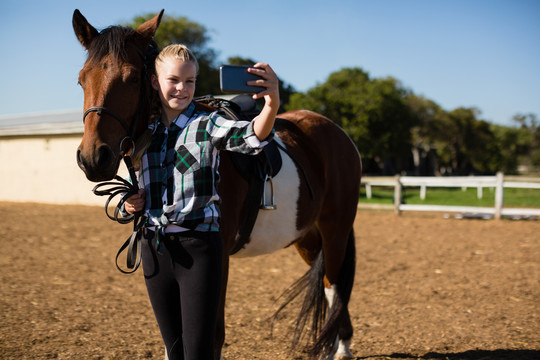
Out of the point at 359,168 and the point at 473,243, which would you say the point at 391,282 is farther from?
the point at 473,243

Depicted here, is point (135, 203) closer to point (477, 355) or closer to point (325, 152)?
point (325, 152)

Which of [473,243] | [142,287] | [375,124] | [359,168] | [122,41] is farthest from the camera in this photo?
[375,124]

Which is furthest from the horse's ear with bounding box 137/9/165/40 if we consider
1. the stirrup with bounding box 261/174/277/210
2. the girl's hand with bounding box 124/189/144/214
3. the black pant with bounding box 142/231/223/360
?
the stirrup with bounding box 261/174/277/210

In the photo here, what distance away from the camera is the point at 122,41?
1.73 m

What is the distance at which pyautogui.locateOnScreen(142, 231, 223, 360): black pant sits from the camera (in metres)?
1.59

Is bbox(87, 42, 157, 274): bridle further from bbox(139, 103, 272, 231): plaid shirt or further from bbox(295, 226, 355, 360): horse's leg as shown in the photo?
bbox(295, 226, 355, 360): horse's leg

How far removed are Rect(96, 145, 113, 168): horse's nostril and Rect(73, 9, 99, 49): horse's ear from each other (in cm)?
54

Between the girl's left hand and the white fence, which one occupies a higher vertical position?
the girl's left hand

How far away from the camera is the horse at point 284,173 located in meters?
1.65

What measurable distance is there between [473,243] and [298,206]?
6352 mm

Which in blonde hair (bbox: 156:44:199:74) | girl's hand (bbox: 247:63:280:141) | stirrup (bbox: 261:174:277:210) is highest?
blonde hair (bbox: 156:44:199:74)

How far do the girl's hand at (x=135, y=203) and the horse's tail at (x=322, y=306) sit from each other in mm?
1953

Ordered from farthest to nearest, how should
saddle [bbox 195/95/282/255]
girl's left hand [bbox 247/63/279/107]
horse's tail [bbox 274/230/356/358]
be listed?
1. horse's tail [bbox 274/230/356/358]
2. saddle [bbox 195/95/282/255]
3. girl's left hand [bbox 247/63/279/107]

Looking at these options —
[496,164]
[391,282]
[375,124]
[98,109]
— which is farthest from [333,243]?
[496,164]
